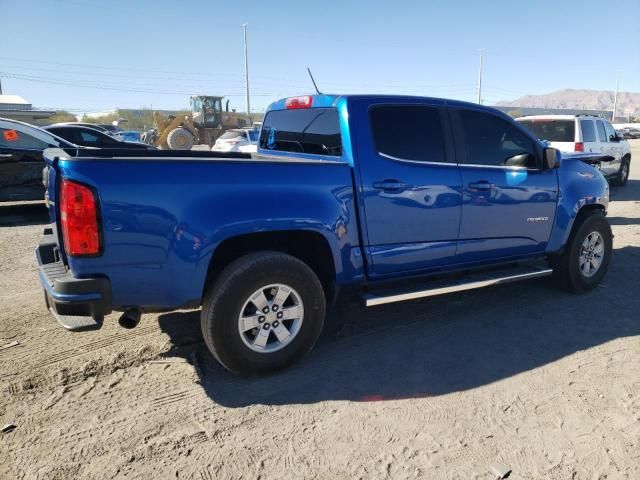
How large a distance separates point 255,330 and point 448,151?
2.20 meters

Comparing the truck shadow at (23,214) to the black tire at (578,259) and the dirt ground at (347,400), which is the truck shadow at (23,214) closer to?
the dirt ground at (347,400)

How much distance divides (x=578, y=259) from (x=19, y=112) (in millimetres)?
43969

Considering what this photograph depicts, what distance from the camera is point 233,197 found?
3.03 metres

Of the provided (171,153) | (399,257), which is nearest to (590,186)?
(399,257)

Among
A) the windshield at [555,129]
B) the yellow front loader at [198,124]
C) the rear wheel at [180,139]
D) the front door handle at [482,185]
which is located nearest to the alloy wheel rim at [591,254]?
the front door handle at [482,185]

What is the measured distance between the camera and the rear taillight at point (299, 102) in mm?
4169

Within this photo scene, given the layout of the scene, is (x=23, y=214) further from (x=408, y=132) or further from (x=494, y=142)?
(x=494, y=142)

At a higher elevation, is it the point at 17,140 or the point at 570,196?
the point at 17,140

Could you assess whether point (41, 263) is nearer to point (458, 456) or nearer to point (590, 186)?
point (458, 456)

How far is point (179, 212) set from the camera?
2.86 metres

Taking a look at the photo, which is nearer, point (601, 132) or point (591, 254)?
point (591, 254)

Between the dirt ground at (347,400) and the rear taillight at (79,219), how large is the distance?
3.36 ft

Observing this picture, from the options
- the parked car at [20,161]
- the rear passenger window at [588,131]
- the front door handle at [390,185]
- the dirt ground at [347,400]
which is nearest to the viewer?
the dirt ground at [347,400]

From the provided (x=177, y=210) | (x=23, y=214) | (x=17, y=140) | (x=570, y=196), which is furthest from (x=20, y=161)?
(x=570, y=196)
